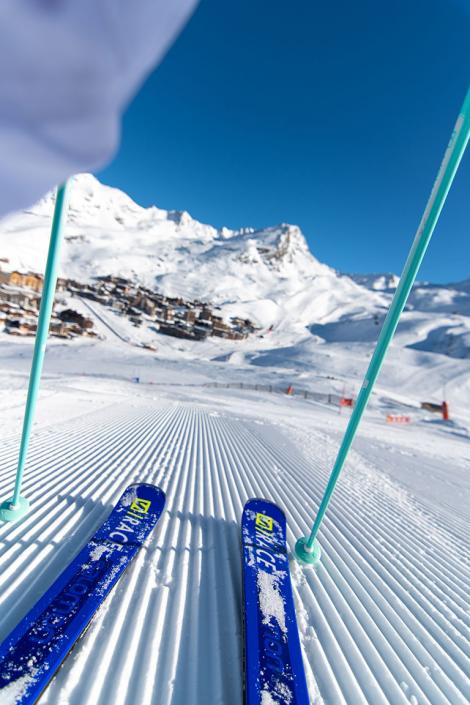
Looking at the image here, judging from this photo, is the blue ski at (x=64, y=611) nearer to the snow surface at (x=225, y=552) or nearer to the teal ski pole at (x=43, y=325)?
the snow surface at (x=225, y=552)

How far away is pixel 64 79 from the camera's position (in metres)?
1.09

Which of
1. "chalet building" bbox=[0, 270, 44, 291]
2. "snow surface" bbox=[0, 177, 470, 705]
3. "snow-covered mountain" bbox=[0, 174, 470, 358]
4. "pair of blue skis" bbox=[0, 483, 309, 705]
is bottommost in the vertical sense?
"snow surface" bbox=[0, 177, 470, 705]

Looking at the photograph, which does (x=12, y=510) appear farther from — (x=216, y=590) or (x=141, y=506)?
(x=216, y=590)

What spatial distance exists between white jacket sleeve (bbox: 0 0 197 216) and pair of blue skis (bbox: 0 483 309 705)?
2324mm

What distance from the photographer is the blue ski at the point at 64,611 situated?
Answer: 1.67m

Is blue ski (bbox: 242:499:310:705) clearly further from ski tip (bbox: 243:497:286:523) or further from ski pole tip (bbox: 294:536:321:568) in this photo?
ski tip (bbox: 243:497:286:523)

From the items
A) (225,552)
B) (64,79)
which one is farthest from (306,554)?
(64,79)

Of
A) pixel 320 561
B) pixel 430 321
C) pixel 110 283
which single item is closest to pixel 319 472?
pixel 320 561

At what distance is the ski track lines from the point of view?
6.42 feet

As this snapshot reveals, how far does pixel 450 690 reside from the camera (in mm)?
2189

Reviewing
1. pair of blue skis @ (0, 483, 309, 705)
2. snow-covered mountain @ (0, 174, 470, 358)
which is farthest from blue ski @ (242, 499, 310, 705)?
snow-covered mountain @ (0, 174, 470, 358)

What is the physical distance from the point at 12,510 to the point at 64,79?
3.63 m

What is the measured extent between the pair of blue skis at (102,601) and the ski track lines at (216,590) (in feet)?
0.40

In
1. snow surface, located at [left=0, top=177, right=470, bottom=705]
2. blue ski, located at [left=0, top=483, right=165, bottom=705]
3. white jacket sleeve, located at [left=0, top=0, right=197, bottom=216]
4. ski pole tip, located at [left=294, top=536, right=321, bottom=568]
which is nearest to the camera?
white jacket sleeve, located at [left=0, top=0, right=197, bottom=216]
